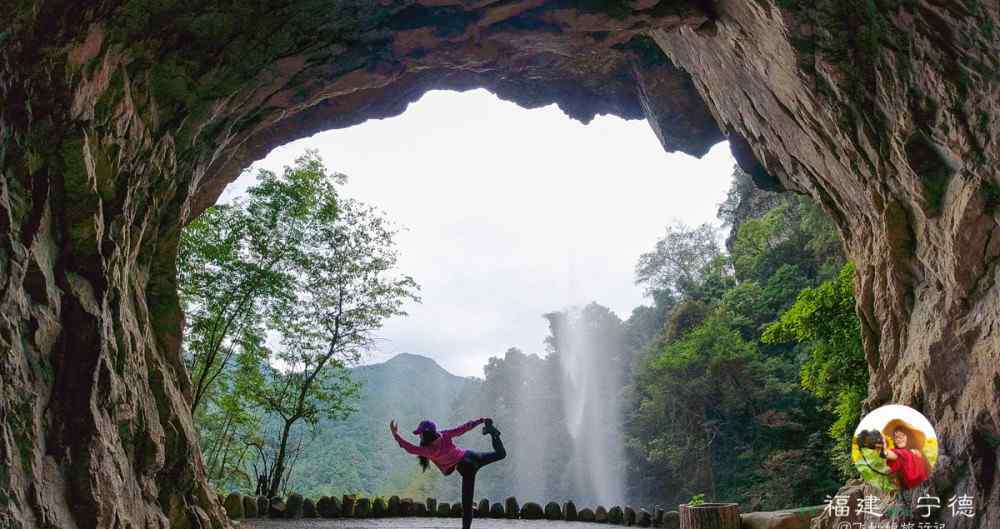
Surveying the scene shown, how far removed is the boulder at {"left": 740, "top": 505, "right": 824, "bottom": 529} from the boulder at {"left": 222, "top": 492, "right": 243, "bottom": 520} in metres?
7.42

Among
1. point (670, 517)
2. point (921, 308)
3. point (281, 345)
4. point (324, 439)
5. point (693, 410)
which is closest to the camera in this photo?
point (921, 308)

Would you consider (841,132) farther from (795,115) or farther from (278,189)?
(278,189)

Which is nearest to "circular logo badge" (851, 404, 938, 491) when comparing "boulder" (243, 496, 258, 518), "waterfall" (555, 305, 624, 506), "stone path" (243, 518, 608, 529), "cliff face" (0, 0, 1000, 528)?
"cliff face" (0, 0, 1000, 528)

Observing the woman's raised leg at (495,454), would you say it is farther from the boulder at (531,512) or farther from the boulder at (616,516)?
the boulder at (531,512)

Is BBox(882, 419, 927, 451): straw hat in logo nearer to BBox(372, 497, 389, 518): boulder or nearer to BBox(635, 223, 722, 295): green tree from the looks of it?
BBox(372, 497, 389, 518): boulder

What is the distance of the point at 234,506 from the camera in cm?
959

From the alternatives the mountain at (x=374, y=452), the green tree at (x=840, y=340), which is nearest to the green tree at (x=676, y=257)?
the mountain at (x=374, y=452)

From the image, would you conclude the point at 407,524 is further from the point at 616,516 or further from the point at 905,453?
the point at 905,453

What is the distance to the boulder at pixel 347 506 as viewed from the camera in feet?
33.7

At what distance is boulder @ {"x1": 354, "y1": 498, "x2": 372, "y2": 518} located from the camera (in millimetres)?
10359

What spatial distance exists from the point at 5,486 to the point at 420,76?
6.88 m

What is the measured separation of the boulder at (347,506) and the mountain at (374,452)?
9523mm

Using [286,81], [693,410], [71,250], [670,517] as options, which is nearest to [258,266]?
[286,81]

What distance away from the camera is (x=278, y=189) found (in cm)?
1135
